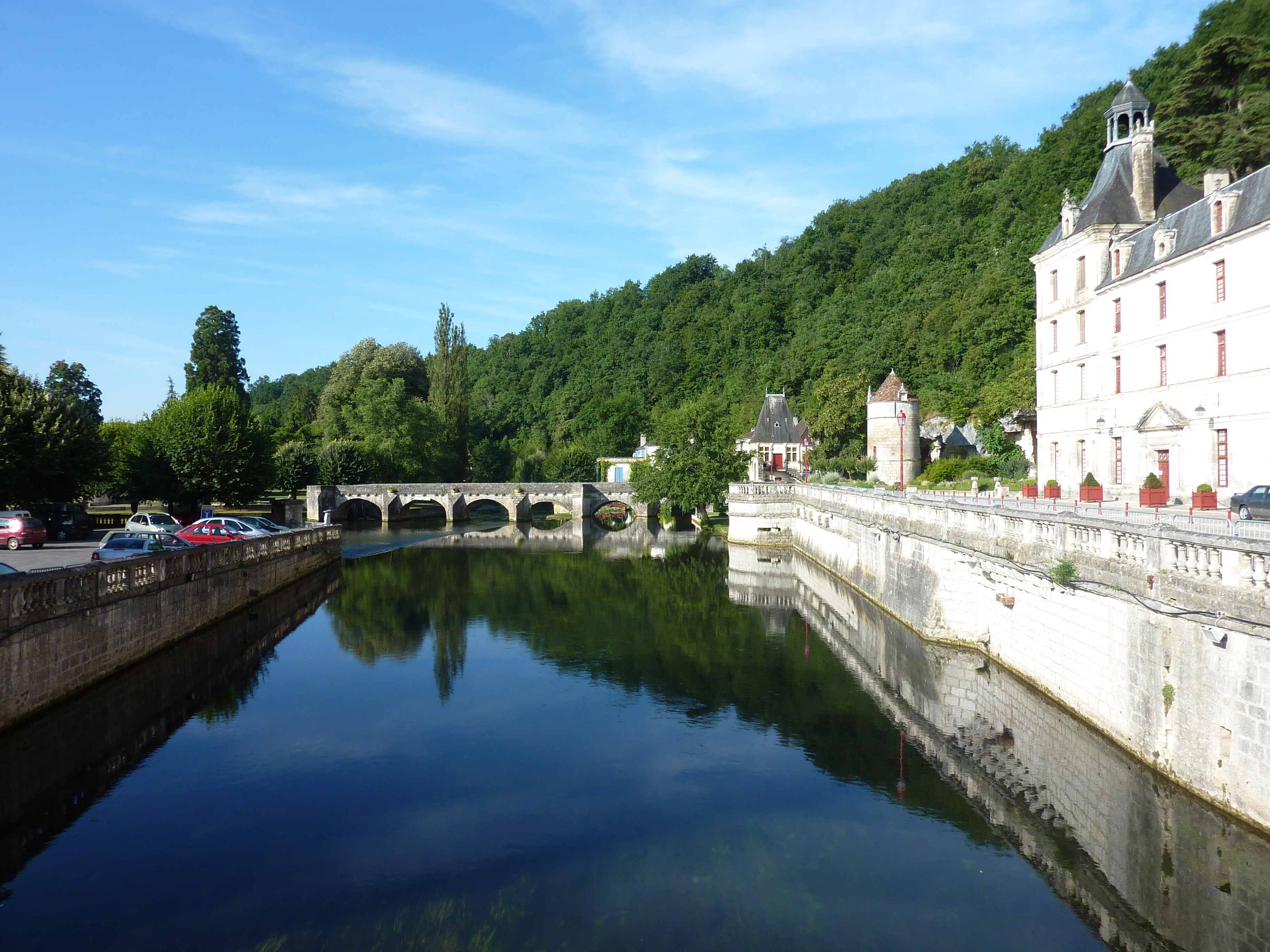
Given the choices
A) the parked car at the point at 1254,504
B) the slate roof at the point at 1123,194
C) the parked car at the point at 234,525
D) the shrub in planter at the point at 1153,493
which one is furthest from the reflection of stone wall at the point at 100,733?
the slate roof at the point at 1123,194

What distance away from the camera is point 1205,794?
10.1 metres

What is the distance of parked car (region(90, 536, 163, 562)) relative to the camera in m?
23.0

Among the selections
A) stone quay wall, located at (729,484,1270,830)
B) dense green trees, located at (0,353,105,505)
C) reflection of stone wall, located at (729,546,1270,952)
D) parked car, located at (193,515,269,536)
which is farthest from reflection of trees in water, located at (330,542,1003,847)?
dense green trees, located at (0,353,105,505)

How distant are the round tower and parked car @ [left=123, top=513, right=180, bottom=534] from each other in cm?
3709

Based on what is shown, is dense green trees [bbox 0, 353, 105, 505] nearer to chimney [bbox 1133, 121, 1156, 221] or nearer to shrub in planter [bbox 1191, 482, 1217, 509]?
shrub in planter [bbox 1191, 482, 1217, 509]

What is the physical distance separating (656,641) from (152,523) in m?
24.1

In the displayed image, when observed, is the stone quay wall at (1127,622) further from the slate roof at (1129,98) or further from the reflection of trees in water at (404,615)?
the slate roof at (1129,98)

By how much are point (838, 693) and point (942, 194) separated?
79742 mm

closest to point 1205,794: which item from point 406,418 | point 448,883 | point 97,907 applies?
point 448,883

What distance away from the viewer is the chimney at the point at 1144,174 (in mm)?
31500

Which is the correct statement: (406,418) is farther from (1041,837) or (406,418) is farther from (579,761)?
(1041,837)

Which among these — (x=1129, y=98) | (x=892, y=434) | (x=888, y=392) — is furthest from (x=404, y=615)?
(x=888, y=392)

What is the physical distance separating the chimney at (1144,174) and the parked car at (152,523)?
3877cm

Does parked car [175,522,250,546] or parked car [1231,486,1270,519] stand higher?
parked car [1231,486,1270,519]
